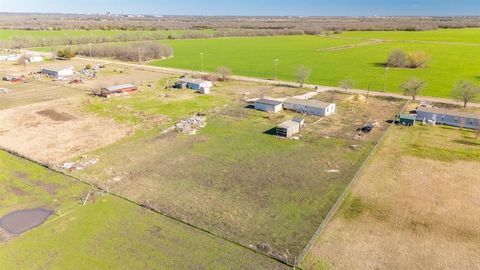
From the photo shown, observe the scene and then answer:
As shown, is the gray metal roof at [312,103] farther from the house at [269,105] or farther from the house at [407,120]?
the house at [407,120]

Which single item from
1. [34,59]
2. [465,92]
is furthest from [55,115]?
[34,59]

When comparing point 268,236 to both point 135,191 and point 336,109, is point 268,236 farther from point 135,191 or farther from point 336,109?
point 336,109

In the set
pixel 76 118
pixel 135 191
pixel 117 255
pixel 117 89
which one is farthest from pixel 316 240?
pixel 117 89

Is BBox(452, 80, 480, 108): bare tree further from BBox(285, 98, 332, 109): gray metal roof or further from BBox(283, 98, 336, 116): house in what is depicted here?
BBox(285, 98, 332, 109): gray metal roof

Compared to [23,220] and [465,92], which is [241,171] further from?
[465,92]

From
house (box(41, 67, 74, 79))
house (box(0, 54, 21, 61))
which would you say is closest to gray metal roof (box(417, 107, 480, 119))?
house (box(41, 67, 74, 79))
